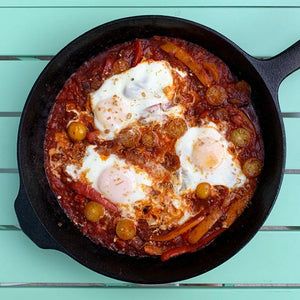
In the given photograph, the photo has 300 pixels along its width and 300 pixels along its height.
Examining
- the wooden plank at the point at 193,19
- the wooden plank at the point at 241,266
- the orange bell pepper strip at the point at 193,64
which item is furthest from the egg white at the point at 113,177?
the wooden plank at the point at 193,19

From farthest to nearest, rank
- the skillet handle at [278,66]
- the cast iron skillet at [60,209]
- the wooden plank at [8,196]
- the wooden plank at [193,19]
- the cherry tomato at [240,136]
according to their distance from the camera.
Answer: the wooden plank at [8,196]
the wooden plank at [193,19]
the cherry tomato at [240,136]
the cast iron skillet at [60,209]
the skillet handle at [278,66]

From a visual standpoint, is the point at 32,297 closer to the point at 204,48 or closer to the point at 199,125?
the point at 199,125

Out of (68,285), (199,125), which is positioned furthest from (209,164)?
(68,285)

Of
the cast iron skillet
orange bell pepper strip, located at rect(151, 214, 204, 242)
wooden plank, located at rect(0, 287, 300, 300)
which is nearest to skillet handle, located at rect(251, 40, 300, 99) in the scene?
the cast iron skillet

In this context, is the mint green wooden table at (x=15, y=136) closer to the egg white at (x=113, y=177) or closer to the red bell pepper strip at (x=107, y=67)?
the red bell pepper strip at (x=107, y=67)

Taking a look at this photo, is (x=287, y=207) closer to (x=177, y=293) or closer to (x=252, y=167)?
(x=252, y=167)

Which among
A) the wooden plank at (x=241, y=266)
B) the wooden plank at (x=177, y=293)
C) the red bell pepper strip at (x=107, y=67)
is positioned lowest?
the wooden plank at (x=177, y=293)

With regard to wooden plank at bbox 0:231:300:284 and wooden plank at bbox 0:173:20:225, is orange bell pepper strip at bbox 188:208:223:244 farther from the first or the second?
wooden plank at bbox 0:173:20:225
